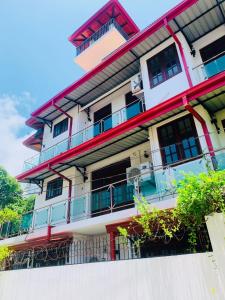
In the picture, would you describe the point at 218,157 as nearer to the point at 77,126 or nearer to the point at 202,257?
the point at 202,257

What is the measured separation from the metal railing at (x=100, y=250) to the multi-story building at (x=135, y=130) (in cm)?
32

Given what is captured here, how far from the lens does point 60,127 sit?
16.0 m

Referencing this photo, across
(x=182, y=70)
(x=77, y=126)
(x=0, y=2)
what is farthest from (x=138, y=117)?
(x=0, y=2)

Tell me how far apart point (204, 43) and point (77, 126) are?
778 cm

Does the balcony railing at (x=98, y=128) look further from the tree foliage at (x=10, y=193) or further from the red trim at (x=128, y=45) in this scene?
the tree foliage at (x=10, y=193)

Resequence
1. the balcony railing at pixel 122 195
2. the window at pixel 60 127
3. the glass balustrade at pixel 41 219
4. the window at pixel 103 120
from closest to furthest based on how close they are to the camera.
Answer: the balcony railing at pixel 122 195, the glass balustrade at pixel 41 219, the window at pixel 103 120, the window at pixel 60 127

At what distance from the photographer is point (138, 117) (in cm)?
932

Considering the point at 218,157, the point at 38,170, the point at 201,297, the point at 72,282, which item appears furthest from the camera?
the point at 38,170

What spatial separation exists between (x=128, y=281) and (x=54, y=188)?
9.67 meters

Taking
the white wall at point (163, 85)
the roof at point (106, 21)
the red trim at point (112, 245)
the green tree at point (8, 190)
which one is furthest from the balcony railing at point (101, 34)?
the green tree at point (8, 190)

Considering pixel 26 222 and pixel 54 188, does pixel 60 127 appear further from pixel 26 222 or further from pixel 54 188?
pixel 26 222

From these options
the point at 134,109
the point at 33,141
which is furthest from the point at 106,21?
the point at 134,109

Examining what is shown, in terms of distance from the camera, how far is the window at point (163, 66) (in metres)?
10.3

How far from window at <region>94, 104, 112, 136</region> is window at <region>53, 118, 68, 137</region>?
7.83 feet
